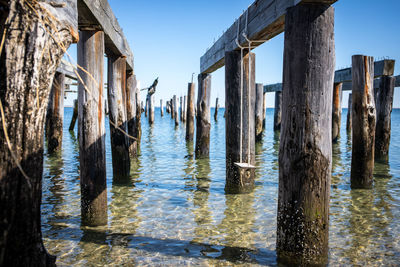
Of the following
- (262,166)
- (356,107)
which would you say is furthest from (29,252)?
(262,166)

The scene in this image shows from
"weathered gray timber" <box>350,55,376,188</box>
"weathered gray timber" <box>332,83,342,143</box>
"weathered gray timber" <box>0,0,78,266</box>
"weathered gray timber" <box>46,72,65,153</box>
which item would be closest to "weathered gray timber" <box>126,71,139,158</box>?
"weathered gray timber" <box>46,72,65,153</box>

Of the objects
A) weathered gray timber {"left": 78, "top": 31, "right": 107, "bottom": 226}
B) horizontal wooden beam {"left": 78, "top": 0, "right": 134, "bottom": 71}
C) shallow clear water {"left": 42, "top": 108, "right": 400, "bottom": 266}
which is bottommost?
shallow clear water {"left": 42, "top": 108, "right": 400, "bottom": 266}

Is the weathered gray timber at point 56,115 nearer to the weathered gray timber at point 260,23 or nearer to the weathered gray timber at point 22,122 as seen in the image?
the weathered gray timber at point 260,23

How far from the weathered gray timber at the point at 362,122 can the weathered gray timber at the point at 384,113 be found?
8.08 ft

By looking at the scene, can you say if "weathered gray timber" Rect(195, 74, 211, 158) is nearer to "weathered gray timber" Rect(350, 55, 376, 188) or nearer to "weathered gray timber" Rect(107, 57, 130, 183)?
"weathered gray timber" Rect(107, 57, 130, 183)

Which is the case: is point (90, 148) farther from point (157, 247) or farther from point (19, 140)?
point (19, 140)

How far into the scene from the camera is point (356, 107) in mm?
5973

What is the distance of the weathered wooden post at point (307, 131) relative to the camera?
2.83m

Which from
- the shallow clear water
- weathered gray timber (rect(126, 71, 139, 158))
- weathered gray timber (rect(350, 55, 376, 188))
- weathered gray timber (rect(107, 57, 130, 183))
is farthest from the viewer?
weathered gray timber (rect(126, 71, 139, 158))

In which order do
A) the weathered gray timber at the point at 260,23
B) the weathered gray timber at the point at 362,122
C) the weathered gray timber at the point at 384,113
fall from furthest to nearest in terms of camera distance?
the weathered gray timber at the point at 384,113
the weathered gray timber at the point at 362,122
the weathered gray timber at the point at 260,23

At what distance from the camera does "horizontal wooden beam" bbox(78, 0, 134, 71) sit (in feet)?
11.8

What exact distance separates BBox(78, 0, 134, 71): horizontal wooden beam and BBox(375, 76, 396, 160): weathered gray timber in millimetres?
6203

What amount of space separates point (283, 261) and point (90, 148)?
93.6 inches

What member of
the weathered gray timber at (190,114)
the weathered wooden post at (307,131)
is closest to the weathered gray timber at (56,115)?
the weathered gray timber at (190,114)
